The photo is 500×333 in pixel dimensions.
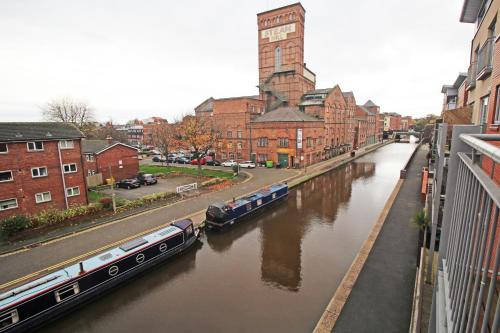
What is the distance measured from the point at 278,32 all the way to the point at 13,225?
48.5 m

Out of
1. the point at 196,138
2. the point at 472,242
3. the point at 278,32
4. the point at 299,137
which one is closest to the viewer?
the point at 472,242

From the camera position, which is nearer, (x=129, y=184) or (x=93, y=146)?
(x=129, y=184)

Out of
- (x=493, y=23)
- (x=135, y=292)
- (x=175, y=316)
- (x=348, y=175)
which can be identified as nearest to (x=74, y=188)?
(x=135, y=292)

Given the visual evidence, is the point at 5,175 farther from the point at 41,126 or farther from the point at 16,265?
the point at 16,265

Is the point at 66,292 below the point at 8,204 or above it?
below

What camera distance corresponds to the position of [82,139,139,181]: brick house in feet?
95.9

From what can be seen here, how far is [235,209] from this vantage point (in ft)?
57.4

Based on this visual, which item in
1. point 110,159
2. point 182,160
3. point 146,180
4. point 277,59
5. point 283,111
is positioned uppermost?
point 277,59

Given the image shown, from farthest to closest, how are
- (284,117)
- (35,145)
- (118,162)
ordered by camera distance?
1. (284,117)
2. (118,162)
3. (35,145)

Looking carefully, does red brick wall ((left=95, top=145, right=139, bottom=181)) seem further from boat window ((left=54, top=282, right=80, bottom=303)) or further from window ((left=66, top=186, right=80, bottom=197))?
boat window ((left=54, top=282, right=80, bottom=303))

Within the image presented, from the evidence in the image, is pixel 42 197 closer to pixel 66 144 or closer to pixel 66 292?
pixel 66 144

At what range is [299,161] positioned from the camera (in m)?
38.0

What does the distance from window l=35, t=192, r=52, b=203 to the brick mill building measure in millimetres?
21001

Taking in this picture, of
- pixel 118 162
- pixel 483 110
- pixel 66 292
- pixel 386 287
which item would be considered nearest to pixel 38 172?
pixel 118 162
